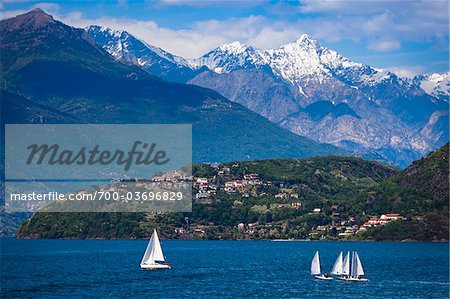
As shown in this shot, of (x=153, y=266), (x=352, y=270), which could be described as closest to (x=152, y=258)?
(x=153, y=266)

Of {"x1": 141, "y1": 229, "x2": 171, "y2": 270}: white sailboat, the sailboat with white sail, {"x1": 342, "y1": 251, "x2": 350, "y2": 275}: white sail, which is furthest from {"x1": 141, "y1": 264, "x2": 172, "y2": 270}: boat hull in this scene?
{"x1": 342, "y1": 251, "x2": 350, "y2": 275}: white sail

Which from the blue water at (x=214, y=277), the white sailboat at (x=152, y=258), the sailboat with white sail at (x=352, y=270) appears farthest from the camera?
the white sailboat at (x=152, y=258)

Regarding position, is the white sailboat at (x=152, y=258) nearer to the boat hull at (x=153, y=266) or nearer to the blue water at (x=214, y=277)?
the boat hull at (x=153, y=266)

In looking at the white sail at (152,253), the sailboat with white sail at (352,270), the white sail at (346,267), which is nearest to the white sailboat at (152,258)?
the white sail at (152,253)

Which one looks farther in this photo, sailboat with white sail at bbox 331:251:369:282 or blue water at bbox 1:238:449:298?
sailboat with white sail at bbox 331:251:369:282

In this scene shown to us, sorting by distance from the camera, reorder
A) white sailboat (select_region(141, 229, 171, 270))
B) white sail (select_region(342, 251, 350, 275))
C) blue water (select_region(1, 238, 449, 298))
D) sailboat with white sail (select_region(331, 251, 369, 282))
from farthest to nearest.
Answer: white sailboat (select_region(141, 229, 171, 270)), white sail (select_region(342, 251, 350, 275)), sailboat with white sail (select_region(331, 251, 369, 282)), blue water (select_region(1, 238, 449, 298))

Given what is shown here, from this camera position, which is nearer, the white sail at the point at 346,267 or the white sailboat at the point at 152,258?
the white sail at the point at 346,267

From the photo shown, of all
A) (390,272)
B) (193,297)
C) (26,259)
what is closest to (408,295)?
(193,297)

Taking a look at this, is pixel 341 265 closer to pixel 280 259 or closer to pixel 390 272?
pixel 390 272

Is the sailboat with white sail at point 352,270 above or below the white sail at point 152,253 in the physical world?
below

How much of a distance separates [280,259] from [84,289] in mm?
70399

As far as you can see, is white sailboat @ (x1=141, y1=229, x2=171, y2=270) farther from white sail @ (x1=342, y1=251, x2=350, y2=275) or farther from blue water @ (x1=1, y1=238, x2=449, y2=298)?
white sail @ (x1=342, y1=251, x2=350, y2=275)

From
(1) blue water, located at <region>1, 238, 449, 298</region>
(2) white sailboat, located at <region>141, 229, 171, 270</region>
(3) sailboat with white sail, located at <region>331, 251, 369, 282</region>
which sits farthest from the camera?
(2) white sailboat, located at <region>141, 229, 171, 270</region>

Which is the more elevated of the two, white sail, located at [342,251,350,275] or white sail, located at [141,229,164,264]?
white sail, located at [141,229,164,264]
